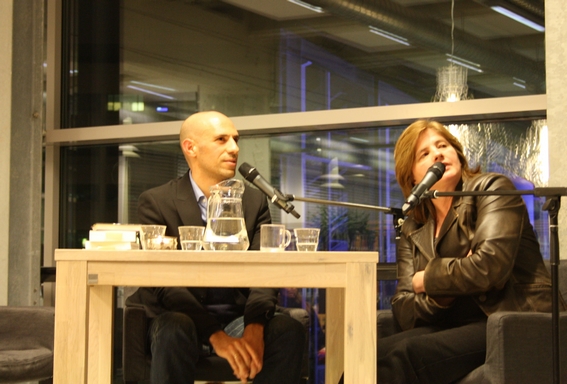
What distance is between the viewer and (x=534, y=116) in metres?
3.69

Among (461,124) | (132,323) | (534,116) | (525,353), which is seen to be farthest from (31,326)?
(534,116)

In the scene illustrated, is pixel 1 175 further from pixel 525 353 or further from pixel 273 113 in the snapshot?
pixel 525 353

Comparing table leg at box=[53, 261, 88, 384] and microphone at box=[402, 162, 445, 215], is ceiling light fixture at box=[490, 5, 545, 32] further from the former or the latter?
table leg at box=[53, 261, 88, 384]

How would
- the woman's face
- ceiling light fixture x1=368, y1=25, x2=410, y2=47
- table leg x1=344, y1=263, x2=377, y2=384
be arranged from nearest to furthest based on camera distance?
table leg x1=344, y1=263, x2=377, y2=384 → the woman's face → ceiling light fixture x1=368, y1=25, x2=410, y2=47

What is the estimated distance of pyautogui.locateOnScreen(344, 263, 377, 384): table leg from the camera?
189 cm

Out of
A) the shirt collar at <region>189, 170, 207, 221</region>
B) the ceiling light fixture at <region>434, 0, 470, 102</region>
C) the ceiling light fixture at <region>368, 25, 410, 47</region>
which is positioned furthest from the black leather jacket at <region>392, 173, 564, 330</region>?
the ceiling light fixture at <region>368, 25, 410, 47</region>

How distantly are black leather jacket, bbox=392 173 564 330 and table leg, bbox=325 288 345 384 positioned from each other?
0.83ft

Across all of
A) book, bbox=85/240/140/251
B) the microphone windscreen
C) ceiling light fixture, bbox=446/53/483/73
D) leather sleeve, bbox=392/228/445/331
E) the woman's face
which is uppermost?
ceiling light fixture, bbox=446/53/483/73

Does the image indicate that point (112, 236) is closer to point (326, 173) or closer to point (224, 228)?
point (224, 228)

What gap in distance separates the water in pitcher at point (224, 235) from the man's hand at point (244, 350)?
0.42m

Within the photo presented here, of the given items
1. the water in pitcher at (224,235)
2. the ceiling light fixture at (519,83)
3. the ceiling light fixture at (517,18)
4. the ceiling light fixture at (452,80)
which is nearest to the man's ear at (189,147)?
the water in pitcher at (224,235)

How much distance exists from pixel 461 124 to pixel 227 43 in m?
1.67

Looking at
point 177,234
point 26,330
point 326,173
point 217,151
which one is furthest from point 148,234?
point 326,173

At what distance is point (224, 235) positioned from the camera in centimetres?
212
